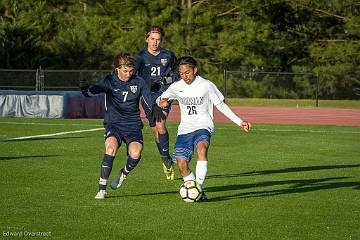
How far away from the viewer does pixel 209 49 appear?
53.6 meters

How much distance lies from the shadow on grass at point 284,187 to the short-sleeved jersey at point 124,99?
4.64 ft

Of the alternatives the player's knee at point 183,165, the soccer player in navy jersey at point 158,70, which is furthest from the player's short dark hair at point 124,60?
the soccer player in navy jersey at point 158,70

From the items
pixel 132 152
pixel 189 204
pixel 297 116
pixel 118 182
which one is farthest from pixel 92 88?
pixel 297 116

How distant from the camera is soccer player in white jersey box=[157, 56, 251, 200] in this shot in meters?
11.6

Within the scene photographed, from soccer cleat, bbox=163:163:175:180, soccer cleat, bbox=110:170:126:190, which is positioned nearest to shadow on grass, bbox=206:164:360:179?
soccer cleat, bbox=163:163:175:180

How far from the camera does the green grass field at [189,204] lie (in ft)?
30.9

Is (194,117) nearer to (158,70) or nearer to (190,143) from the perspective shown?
(190,143)

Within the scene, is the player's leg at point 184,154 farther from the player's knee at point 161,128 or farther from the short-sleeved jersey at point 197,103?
the player's knee at point 161,128

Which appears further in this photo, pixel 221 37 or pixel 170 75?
pixel 221 37

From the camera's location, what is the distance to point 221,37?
171 feet

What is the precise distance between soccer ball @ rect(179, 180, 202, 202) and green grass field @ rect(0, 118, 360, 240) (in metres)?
0.09

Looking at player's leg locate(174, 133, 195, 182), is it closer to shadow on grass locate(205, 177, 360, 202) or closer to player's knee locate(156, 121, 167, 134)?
shadow on grass locate(205, 177, 360, 202)

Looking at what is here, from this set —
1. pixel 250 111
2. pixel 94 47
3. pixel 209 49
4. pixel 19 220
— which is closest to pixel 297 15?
pixel 209 49

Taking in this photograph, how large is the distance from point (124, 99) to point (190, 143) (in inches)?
40.7
